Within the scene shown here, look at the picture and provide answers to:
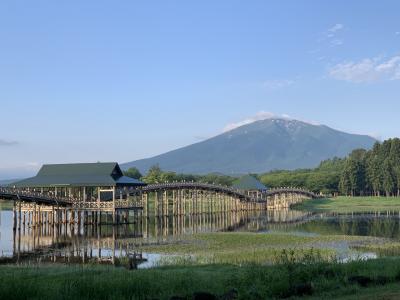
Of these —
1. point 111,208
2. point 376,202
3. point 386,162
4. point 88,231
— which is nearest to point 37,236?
point 88,231

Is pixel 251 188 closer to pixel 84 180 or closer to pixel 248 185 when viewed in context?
pixel 248 185

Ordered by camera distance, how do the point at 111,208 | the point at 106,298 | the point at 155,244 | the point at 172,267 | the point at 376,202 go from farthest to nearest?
1. the point at 376,202
2. the point at 111,208
3. the point at 155,244
4. the point at 172,267
5. the point at 106,298

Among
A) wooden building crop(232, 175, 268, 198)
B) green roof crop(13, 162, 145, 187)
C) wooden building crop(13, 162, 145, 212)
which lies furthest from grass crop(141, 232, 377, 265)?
wooden building crop(232, 175, 268, 198)

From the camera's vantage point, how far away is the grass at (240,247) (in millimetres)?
26812

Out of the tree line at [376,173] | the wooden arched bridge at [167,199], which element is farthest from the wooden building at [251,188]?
the tree line at [376,173]

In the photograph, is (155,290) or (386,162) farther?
(386,162)

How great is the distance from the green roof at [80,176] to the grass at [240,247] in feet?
59.8

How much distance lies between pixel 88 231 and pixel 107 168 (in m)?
10.2

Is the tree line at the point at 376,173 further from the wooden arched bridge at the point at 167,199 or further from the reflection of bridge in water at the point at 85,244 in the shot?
the reflection of bridge in water at the point at 85,244

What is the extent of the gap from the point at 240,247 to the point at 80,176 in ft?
100

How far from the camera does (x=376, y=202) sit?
9700 cm

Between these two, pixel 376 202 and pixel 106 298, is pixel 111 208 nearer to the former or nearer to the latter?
pixel 106 298

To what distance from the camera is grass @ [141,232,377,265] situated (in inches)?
1056

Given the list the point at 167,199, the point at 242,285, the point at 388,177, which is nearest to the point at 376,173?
the point at 388,177
